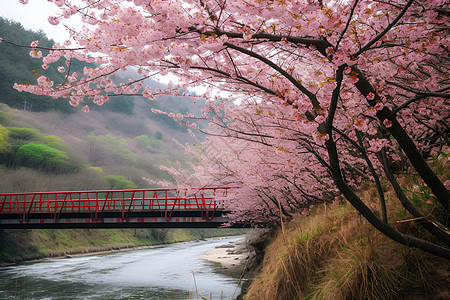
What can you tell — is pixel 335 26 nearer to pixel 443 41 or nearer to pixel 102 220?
pixel 443 41

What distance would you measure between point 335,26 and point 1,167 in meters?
37.0

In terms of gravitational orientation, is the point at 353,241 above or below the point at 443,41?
below

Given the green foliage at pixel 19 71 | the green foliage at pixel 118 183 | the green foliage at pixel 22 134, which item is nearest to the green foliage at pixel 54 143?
Answer: the green foliage at pixel 22 134

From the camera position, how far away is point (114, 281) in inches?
592

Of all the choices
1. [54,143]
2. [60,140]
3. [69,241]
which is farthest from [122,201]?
[60,140]

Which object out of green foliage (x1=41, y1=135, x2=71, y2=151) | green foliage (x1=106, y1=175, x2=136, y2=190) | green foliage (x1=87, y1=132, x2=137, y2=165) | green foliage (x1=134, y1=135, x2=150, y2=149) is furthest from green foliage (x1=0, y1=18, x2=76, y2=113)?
green foliage (x1=134, y1=135, x2=150, y2=149)

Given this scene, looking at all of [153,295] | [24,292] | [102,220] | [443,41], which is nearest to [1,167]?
[102,220]

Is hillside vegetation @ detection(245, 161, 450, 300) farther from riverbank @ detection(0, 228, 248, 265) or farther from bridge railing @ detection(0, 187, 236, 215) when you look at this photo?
riverbank @ detection(0, 228, 248, 265)

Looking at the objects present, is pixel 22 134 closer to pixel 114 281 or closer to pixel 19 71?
pixel 19 71

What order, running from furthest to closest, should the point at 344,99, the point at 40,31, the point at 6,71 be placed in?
the point at 40,31, the point at 6,71, the point at 344,99

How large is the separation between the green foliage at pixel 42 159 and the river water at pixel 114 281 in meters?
16.7

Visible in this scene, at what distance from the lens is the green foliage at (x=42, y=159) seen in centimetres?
3428

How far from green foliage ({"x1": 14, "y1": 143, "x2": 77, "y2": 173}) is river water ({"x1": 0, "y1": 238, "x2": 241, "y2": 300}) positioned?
16652 millimetres

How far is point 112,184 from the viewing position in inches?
1650
